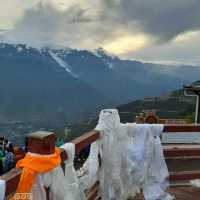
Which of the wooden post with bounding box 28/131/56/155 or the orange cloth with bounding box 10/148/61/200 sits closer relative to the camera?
the orange cloth with bounding box 10/148/61/200

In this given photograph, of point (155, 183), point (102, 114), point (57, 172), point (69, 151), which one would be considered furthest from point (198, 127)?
point (57, 172)

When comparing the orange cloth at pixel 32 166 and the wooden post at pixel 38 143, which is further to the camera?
the wooden post at pixel 38 143

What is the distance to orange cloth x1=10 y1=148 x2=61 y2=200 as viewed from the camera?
3648 mm

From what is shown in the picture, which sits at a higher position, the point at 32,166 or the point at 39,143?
the point at 39,143

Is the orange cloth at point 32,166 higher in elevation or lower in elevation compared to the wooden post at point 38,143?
lower

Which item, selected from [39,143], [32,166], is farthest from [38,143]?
[32,166]

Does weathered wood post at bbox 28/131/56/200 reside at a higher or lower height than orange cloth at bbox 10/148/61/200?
higher

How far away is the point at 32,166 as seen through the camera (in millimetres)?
3766

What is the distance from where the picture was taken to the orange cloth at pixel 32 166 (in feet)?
12.0

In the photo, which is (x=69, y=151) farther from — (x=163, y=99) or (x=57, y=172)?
(x=163, y=99)

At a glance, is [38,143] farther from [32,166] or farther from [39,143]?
[32,166]

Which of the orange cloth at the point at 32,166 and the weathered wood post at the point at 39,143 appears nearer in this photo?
the orange cloth at the point at 32,166

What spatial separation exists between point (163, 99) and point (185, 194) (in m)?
70.6

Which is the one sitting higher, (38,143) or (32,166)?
(38,143)
